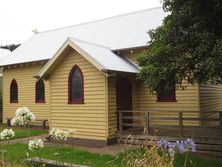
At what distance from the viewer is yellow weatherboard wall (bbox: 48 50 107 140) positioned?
15477 mm

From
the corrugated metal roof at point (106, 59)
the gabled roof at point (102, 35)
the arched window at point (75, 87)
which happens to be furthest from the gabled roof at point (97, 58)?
the gabled roof at point (102, 35)

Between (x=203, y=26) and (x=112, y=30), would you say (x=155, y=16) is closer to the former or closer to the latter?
(x=112, y=30)

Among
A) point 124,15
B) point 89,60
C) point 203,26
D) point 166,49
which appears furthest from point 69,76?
point 124,15

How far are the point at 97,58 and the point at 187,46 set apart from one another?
218 inches

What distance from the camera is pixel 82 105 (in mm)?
16219

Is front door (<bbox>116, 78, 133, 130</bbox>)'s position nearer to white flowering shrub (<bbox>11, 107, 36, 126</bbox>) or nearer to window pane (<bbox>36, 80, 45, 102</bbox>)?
window pane (<bbox>36, 80, 45, 102</bbox>)

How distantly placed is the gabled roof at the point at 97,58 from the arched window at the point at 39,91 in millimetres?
7025

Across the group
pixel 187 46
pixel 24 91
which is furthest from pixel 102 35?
pixel 187 46

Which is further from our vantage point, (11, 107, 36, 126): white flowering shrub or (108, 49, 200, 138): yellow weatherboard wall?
(108, 49, 200, 138): yellow weatherboard wall

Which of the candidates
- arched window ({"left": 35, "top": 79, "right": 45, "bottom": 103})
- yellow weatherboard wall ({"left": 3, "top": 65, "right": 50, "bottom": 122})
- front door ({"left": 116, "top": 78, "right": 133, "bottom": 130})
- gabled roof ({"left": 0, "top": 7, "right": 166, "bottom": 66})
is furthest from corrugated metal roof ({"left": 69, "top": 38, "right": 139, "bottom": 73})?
arched window ({"left": 35, "top": 79, "right": 45, "bottom": 103})

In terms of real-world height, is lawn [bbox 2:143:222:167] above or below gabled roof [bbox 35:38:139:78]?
below

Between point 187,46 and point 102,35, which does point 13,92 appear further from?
point 187,46

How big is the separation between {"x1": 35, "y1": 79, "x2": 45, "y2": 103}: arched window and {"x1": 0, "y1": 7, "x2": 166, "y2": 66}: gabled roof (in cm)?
174

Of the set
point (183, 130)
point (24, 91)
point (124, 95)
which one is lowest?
point (183, 130)
